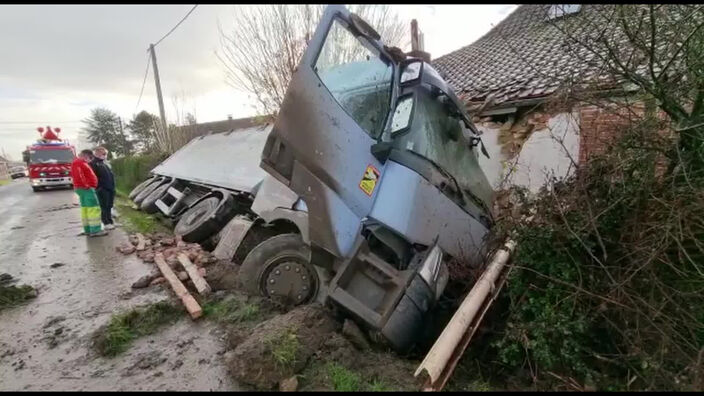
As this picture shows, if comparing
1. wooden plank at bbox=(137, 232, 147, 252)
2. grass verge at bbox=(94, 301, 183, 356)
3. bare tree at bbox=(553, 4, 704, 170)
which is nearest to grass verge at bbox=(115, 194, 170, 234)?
wooden plank at bbox=(137, 232, 147, 252)

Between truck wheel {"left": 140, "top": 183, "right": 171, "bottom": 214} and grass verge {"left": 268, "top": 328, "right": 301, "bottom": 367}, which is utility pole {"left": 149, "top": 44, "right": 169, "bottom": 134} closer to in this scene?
truck wheel {"left": 140, "top": 183, "right": 171, "bottom": 214}

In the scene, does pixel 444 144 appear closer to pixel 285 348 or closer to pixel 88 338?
pixel 285 348

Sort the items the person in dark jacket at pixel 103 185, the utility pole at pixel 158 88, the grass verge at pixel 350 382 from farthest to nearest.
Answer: the utility pole at pixel 158 88 → the person in dark jacket at pixel 103 185 → the grass verge at pixel 350 382

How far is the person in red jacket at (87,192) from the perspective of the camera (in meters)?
6.43

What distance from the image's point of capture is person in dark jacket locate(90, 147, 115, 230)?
6930 mm

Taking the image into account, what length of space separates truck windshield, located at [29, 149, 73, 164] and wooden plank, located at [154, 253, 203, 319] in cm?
1771

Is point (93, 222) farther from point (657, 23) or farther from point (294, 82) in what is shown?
point (657, 23)

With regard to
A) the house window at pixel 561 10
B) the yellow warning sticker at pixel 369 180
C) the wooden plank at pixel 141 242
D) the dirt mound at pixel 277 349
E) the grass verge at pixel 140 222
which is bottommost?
the grass verge at pixel 140 222

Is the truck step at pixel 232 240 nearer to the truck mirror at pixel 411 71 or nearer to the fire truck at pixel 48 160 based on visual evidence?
the truck mirror at pixel 411 71

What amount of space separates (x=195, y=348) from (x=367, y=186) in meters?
1.88

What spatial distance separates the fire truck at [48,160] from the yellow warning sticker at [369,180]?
2012 cm

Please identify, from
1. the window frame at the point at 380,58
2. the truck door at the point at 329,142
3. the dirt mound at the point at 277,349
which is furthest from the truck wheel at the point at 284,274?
the window frame at the point at 380,58

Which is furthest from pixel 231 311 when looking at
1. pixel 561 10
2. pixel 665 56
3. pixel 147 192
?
pixel 147 192

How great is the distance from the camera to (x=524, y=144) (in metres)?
7.27
